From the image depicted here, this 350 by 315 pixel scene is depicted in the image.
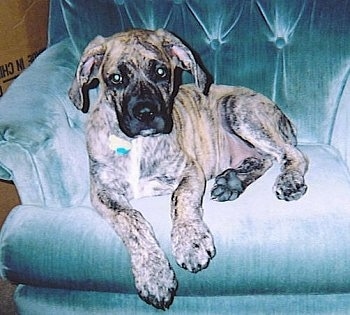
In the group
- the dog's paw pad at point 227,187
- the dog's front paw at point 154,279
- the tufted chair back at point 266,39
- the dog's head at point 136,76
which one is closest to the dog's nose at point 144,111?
the dog's head at point 136,76

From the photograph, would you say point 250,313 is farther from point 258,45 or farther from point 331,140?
point 258,45

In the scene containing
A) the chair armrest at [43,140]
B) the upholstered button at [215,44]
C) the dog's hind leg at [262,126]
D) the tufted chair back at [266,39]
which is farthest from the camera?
the upholstered button at [215,44]

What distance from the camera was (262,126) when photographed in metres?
2.40

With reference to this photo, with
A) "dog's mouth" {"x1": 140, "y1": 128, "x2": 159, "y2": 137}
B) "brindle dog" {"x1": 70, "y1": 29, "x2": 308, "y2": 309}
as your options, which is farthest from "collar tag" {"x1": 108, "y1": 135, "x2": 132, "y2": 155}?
"dog's mouth" {"x1": 140, "y1": 128, "x2": 159, "y2": 137}

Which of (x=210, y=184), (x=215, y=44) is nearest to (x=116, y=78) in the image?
(x=210, y=184)

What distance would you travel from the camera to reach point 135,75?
6.88ft

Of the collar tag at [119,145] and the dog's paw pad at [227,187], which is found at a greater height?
the collar tag at [119,145]

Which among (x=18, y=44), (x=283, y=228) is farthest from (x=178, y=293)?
(x=18, y=44)

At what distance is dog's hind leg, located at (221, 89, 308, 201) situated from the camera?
2354 mm

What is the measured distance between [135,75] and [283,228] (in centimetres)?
69

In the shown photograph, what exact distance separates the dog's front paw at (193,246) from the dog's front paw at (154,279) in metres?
0.05

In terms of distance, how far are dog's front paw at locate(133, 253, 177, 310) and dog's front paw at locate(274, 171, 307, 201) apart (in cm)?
46

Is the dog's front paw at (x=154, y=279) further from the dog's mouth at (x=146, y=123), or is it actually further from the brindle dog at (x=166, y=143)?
the dog's mouth at (x=146, y=123)

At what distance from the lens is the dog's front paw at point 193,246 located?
1.87 meters
